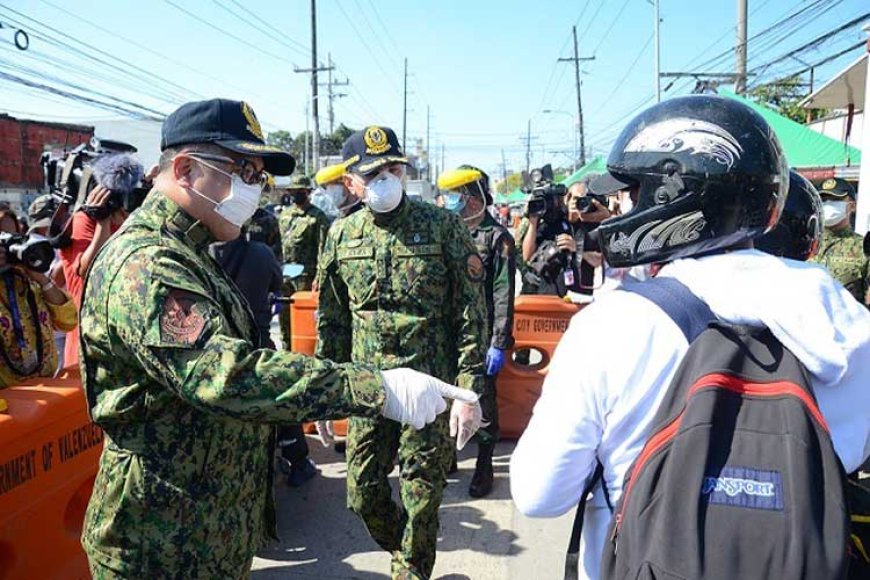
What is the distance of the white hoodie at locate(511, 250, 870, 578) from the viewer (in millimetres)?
1150

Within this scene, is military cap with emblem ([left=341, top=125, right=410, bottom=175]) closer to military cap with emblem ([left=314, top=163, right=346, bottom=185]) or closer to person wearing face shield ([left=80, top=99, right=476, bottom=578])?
person wearing face shield ([left=80, top=99, right=476, bottom=578])

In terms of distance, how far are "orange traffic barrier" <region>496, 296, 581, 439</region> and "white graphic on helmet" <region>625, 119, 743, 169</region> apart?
402cm

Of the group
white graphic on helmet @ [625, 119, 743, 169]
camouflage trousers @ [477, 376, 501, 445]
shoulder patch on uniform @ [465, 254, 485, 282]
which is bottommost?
camouflage trousers @ [477, 376, 501, 445]

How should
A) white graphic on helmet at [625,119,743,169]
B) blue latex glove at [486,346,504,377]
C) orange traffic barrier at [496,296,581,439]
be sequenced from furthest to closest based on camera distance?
orange traffic barrier at [496,296,581,439], blue latex glove at [486,346,504,377], white graphic on helmet at [625,119,743,169]

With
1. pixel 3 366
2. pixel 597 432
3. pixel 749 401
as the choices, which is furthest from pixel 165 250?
pixel 3 366

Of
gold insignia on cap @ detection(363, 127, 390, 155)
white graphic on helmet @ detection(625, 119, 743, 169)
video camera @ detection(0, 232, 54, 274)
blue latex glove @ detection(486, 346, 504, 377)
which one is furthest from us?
blue latex glove @ detection(486, 346, 504, 377)

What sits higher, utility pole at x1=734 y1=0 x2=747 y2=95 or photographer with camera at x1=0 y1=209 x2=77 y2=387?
utility pole at x1=734 y1=0 x2=747 y2=95

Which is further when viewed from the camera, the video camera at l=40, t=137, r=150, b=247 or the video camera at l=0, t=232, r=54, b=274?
the video camera at l=40, t=137, r=150, b=247

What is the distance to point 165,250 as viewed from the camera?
161 centimetres

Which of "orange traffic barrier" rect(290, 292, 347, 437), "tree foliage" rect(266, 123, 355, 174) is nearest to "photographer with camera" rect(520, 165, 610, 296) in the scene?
"orange traffic barrier" rect(290, 292, 347, 437)

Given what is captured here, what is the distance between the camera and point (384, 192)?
3.16m

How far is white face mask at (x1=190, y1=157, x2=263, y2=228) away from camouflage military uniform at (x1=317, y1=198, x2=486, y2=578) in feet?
4.14

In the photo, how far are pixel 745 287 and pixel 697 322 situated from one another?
0.12 metres

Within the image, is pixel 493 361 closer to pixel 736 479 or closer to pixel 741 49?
pixel 736 479
